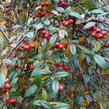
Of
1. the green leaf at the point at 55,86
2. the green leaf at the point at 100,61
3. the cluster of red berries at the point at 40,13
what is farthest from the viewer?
the cluster of red berries at the point at 40,13

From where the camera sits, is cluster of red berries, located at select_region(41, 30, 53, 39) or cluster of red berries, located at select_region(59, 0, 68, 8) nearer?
cluster of red berries, located at select_region(41, 30, 53, 39)

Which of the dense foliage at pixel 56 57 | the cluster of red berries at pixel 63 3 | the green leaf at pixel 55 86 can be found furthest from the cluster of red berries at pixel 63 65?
the cluster of red berries at pixel 63 3

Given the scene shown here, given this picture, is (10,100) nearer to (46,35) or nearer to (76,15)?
(46,35)

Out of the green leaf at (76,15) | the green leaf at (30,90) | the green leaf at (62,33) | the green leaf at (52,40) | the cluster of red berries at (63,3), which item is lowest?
the green leaf at (30,90)

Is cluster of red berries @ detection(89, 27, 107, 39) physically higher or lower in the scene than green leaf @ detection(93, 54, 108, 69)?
higher

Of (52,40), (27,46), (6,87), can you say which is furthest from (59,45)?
(6,87)

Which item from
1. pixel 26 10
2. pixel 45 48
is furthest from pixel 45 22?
pixel 26 10

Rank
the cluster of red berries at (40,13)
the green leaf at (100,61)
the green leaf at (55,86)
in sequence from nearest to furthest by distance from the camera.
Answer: the green leaf at (55,86)
the green leaf at (100,61)
the cluster of red berries at (40,13)

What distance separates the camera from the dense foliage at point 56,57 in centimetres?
138

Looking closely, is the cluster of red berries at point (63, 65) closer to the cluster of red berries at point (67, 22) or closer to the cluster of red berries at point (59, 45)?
the cluster of red berries at point (59, 45)

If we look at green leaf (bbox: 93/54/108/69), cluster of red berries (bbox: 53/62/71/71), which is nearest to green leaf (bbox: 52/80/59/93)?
cluster of red berries (bbox: 53/62/71/71)

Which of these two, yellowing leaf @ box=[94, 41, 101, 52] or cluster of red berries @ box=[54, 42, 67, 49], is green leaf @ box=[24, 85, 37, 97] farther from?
yellowing leaf @ box=[94, 41, 101, 52]

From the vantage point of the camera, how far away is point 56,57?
1.44 metres

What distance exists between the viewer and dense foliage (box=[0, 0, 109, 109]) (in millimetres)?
1381
